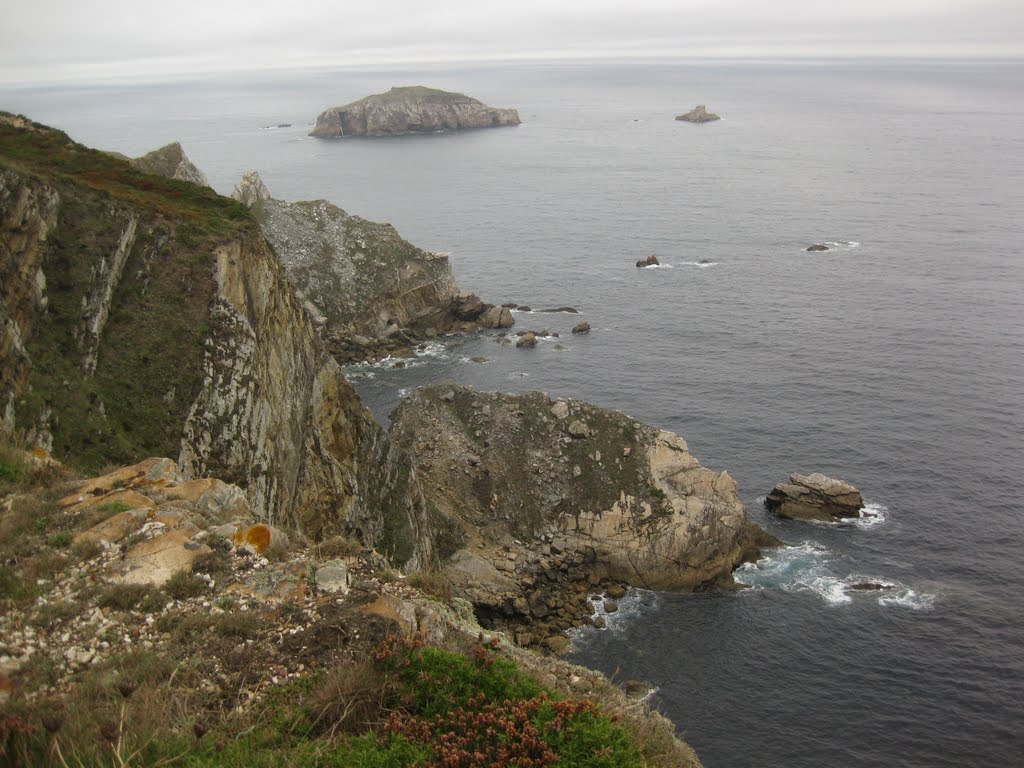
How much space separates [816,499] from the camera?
57.8m

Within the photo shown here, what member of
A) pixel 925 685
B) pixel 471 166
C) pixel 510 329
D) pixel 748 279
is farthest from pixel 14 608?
pixel 471 166

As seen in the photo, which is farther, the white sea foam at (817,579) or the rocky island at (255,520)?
the white sea foam at (817,579)

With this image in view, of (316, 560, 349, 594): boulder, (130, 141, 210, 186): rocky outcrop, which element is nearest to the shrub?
(316, 560, 349, 594): boulder

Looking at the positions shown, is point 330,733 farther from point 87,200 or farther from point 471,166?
point 471,166

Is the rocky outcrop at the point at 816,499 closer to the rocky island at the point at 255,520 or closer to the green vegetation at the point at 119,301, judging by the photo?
the rocky island at the point at 255,520

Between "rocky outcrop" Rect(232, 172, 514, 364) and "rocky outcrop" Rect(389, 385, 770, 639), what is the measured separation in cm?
3656

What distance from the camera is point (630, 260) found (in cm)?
11881

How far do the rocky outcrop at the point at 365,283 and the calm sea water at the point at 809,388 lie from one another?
6.21 m

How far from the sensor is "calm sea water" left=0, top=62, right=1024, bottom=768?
136 feet

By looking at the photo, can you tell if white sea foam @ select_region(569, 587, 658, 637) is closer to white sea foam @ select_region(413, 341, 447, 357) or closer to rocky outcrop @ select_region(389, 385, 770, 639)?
rocky outcrop @ select_region(389, 385, 770, 639)

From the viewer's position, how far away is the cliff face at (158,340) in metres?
29.4

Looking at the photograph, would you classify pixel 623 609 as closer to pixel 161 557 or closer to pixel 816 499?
pixel 816 499

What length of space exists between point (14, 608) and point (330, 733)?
20.5 ft

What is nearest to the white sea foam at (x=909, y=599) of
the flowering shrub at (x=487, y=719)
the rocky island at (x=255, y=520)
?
the rocky island at (x=255, y=520)
